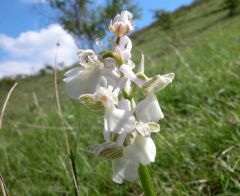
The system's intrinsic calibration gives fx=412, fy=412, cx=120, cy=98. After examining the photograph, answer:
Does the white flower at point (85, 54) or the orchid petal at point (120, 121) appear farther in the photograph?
the white flower at point (85, 54)

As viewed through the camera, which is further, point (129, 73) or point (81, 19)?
point (81, 19)

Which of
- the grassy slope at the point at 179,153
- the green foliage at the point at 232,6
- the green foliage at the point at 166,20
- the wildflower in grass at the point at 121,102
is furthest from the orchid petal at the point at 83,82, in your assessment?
the green foliage at the point at 166,20

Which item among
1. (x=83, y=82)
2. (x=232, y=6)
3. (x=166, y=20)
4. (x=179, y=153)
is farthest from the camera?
(x=166, y=20)

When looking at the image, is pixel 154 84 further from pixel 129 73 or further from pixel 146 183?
pixel 146 183

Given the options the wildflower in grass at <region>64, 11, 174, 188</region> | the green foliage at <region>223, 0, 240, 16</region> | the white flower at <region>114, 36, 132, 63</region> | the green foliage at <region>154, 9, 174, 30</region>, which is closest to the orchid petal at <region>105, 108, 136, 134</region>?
the wildflower in grass at <region>64, 11, 174, 188</region>

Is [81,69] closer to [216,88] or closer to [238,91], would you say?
[238,91]

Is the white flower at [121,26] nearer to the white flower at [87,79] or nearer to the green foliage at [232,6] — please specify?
the white flower at [87,79]

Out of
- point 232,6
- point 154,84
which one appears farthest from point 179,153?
point 232,6

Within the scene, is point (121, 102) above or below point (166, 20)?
below

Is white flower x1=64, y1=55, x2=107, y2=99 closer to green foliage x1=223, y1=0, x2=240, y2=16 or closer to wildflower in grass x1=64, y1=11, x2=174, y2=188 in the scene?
wildflower in grass x1=64, y1=11, x2=174, y2=188
